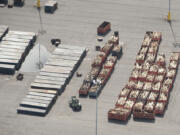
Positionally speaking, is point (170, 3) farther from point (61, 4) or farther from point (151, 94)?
point (151, 94)

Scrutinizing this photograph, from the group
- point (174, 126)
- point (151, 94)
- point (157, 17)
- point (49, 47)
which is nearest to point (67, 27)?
point (49, 47)

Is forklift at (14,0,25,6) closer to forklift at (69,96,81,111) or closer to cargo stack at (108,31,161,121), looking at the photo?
cargo stack at (108,31,161,121)

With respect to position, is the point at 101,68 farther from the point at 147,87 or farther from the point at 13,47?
the point at 13,47

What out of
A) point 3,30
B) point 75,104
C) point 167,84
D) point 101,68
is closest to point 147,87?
point 167,84

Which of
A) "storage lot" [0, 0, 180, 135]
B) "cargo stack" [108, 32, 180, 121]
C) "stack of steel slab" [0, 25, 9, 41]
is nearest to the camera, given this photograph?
"storage lot" [0, 0, 180, 135]

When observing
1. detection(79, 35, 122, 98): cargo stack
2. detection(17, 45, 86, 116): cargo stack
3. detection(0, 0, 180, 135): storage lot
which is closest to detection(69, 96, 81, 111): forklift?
detection(0, 0, 180, 135): storage lot

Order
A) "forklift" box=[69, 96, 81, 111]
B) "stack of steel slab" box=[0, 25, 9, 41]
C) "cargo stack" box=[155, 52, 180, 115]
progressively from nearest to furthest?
"cargo stack" box=[155, 52, 180, 115] → "forklift" box=[69, 96, 81, 111] → "stack of steel slab" box=[0, 25, 9, 41]
